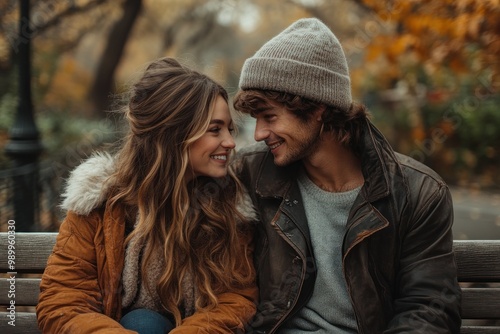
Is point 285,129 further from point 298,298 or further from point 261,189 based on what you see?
point 298,298

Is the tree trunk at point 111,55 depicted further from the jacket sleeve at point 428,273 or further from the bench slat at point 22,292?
the jacket sleeve at point 428,273

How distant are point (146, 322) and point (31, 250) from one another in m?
0.70

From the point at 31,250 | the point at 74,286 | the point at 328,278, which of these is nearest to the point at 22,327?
the point at 31,250

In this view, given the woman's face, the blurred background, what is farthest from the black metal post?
the woman's face

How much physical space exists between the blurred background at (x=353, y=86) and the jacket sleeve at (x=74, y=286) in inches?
27.1

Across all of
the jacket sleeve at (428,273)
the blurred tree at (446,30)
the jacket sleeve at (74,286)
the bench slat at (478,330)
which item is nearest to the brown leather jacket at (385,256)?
the jacket sleeve at (428,273)

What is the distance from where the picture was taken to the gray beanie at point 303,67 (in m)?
3.06

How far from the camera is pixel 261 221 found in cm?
317

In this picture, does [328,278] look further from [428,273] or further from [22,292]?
[22,292]

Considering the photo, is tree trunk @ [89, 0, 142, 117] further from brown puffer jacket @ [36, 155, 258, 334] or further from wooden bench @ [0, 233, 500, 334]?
brown puffer jacket @ [36, 155, 258, 334]

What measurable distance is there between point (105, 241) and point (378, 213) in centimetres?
122

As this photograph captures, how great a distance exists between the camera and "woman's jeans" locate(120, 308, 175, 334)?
2850 millimetres

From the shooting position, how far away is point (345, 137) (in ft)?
10.3

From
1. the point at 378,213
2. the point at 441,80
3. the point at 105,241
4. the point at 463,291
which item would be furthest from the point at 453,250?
the point at 441,80
